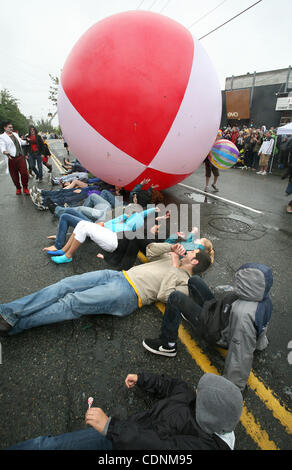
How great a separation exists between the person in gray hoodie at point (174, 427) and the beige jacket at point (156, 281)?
97 centimetres

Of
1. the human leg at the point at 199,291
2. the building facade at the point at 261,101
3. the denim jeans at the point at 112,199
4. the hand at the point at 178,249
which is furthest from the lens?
the building facade at the point at 261,101

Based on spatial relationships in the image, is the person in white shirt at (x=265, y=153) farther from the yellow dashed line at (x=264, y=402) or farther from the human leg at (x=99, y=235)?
the yellow dashed line at (x=264, y=402)

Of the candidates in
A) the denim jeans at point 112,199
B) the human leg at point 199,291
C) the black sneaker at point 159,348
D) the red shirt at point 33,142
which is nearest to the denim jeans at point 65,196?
the denim jeans at point 112,199

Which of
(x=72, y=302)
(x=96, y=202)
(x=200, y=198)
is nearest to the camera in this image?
(x=72, y=302)

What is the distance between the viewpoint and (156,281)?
2.38 meters

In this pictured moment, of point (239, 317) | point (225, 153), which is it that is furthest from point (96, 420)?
point (225, 153)

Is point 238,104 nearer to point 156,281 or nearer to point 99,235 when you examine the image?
point 99,235

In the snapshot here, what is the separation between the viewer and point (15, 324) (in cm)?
202

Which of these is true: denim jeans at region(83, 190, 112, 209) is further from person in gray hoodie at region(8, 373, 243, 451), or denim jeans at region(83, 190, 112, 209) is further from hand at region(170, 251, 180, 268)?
person in gray hoodie at region(8, 373, 243, 451)

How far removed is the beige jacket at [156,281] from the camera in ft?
Result: 7.59

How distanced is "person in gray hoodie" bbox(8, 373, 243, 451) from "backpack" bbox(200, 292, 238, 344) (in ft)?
1.80

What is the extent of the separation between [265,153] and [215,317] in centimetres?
1138

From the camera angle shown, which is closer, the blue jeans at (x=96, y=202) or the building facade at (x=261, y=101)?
the blue jeans at (x=96, y=202)
